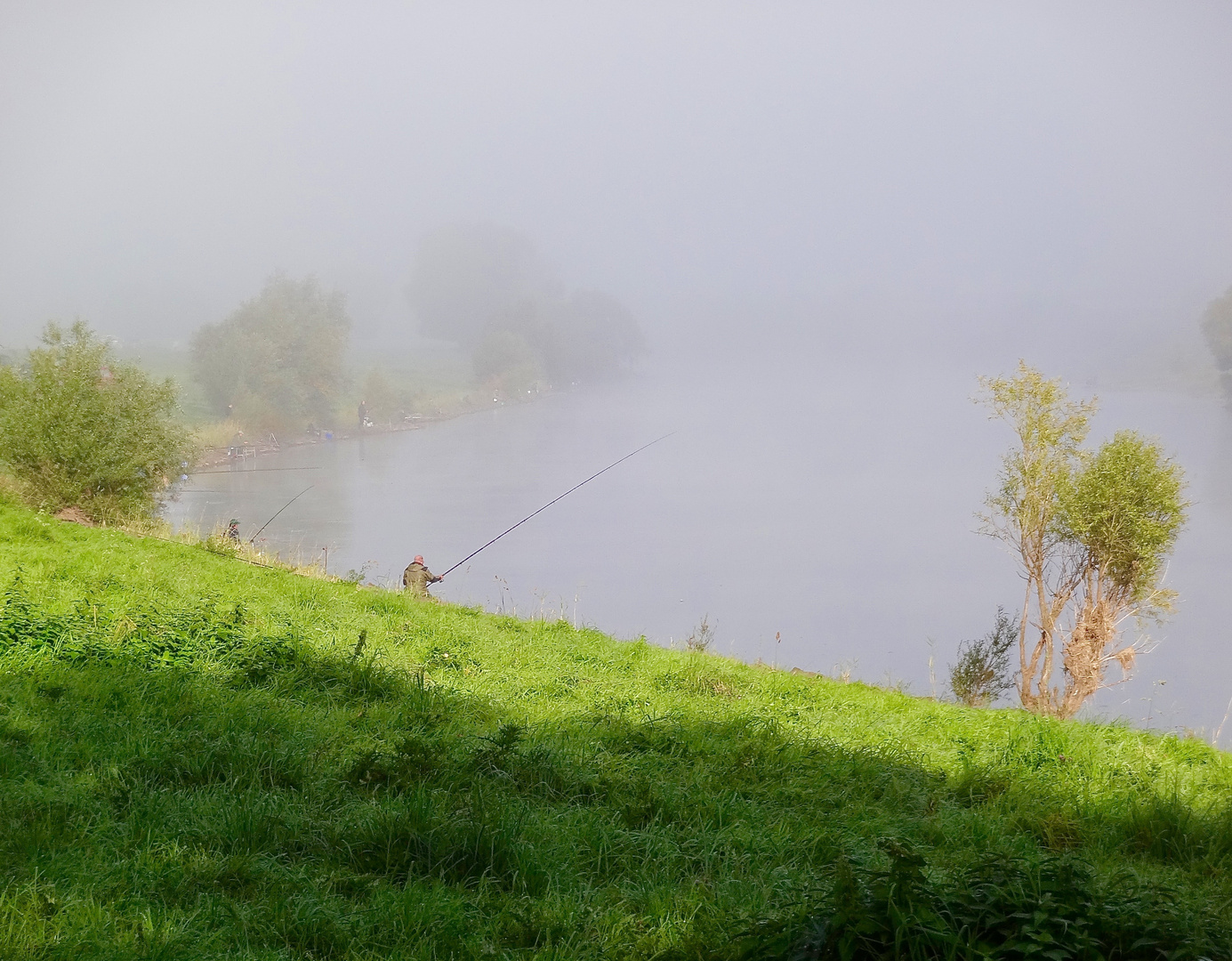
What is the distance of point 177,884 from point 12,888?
541 millimetres

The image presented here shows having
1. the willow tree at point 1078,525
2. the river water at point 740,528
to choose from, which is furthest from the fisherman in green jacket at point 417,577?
the willow tree at point 1078,525

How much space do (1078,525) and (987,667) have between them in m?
4.07

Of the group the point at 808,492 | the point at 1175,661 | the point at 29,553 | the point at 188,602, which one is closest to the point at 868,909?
the point at 188,602

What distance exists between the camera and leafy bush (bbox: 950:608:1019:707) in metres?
19.3

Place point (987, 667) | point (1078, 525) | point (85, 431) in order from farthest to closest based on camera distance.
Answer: point (987, 667)
point (85, 431)
point (1078, 525)

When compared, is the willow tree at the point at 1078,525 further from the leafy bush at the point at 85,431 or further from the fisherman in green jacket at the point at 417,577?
the leafy bush at the point at 85,431

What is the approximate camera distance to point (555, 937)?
10.8ft

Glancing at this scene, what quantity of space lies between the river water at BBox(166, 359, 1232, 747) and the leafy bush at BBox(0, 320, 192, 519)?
4029 mm

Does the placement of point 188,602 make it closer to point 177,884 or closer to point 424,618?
Answer: point 424,618

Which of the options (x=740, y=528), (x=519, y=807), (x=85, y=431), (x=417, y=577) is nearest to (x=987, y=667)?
(x=417, y=577)

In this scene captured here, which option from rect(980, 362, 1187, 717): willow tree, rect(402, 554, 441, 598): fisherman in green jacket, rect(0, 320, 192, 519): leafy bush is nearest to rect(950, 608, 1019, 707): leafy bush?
rect(980, 362, 1187, 717): willow tree

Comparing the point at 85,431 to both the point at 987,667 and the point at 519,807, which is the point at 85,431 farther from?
the point at 987,667

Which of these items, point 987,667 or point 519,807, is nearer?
point 519,807

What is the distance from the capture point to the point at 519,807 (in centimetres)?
457
